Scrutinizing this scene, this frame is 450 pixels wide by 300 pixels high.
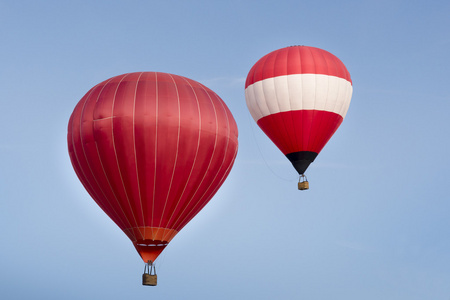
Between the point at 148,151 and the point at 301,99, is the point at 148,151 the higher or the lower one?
the lower one

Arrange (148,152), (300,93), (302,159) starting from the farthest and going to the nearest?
(302,159), (300,93), (148,152)

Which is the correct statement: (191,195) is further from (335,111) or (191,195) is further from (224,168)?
(335,111)

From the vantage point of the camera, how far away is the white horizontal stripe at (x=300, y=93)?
3053 cm

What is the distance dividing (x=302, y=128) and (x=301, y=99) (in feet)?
3.44

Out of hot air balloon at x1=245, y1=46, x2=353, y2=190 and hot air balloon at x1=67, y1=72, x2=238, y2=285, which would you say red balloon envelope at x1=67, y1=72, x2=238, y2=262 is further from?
hot air balloon at x1=245, y1=46, x2=353, y2=190

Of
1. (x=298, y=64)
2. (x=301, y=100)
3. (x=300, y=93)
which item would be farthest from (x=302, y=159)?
(x=298, y=64)

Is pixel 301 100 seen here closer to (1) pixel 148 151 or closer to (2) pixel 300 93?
(2) pixel 300 93

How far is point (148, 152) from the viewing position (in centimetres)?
2614

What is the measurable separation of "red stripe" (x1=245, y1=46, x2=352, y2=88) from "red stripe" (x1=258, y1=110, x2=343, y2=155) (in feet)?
4.89

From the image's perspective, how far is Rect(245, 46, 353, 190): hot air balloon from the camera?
1203 inches

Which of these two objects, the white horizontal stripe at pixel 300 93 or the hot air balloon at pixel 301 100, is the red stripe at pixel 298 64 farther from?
the white horizontal stripe at pixel 300 93

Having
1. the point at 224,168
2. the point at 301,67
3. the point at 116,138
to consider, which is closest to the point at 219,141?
the point at 224,168

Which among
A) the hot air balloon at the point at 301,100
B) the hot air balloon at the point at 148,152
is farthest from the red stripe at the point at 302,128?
the hot air balloon at the point at 148,152

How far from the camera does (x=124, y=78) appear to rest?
27.4 meters
